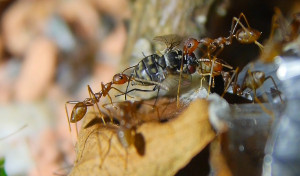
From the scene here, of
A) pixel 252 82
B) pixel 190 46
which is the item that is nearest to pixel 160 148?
pixel 252 82

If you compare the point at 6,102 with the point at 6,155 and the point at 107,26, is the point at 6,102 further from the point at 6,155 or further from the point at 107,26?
the point at 107,26

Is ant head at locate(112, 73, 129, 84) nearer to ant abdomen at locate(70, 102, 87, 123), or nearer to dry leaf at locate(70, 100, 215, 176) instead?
ant abdomen at locate(70, 102, 87, 123)

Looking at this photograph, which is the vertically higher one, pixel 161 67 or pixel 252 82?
pixel 161 67

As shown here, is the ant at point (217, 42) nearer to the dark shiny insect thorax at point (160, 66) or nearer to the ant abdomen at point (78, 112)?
the dark shiny insect thorax at point (160, 66)

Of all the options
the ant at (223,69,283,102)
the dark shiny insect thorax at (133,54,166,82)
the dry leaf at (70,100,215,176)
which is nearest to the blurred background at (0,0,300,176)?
the dark shiny insect thorax at (133,54,166,82)

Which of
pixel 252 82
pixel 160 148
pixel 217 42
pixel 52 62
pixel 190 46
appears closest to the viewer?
pixel 160 148

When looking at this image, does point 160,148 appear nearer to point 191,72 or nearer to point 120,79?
point 191,72

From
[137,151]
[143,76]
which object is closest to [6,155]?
[143,76]
